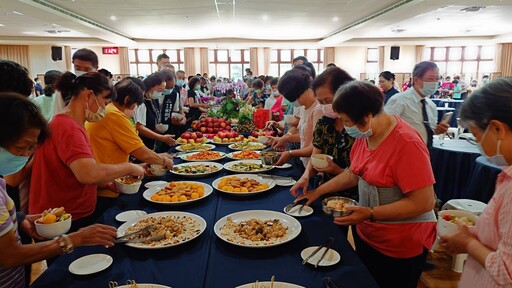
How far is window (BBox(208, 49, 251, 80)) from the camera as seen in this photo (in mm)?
18016

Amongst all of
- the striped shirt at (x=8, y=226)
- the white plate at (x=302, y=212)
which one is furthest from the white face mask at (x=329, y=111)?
the striped shirt at (x=8, y=226)

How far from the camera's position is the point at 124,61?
15914mm

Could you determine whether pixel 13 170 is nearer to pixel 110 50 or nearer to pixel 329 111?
pixel 329 111

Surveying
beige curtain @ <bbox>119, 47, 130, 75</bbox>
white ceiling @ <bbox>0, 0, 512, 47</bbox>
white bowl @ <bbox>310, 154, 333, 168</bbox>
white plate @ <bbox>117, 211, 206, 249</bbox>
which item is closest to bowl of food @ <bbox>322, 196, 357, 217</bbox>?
white bowl @ <bbox>310, 154, 333, 168</bbox>

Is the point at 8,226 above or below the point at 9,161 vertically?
below

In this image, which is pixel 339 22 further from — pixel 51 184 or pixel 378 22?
pixel 51 184

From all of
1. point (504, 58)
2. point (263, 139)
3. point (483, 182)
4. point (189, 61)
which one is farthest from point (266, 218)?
point (504, 58)

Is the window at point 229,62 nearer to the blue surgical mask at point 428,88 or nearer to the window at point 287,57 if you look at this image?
the window at point 287,57

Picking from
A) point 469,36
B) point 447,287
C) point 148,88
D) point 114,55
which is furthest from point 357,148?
point 114,55

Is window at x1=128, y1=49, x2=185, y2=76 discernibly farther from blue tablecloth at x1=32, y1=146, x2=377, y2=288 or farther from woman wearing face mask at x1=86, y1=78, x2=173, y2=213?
blue tablecloth at x1=32, y1=146, x2=377, y2=288

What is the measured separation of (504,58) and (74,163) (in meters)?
19.0

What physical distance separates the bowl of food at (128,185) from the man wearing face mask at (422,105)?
232 centimetres

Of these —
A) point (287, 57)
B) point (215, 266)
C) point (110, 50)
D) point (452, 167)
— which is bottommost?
point (452, 167)

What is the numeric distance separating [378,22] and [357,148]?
9.24 metres
